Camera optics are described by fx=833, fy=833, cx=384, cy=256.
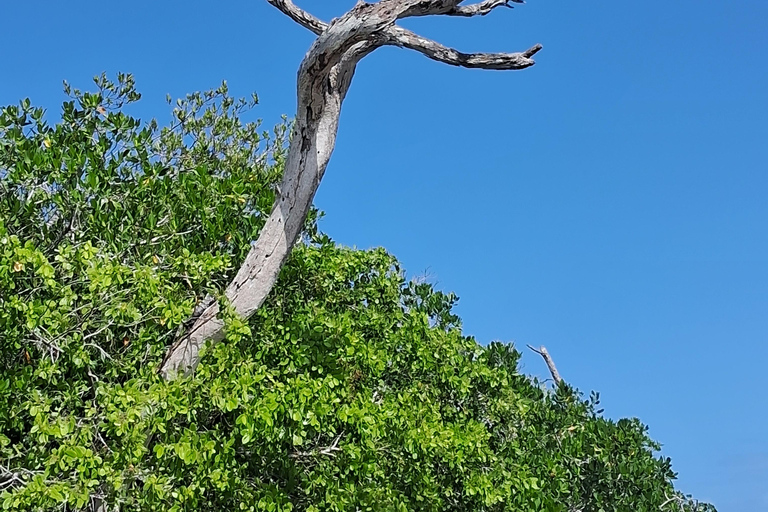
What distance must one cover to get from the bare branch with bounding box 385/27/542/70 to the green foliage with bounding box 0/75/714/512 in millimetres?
2212

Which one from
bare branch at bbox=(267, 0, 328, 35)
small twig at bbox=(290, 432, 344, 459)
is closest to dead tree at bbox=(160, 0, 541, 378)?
bare branch at bbox=(267, 0, 328, 35)

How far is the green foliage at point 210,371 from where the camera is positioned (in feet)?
18.5

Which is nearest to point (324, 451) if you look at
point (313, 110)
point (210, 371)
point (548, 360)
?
point (210, 371)

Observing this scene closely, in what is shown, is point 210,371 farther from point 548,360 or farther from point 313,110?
point 548,360

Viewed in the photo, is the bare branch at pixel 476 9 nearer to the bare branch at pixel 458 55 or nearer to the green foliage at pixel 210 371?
the bare branch at pixel 458 55

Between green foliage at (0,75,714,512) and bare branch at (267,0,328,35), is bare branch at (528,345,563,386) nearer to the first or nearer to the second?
green foliage at (0,75,714,512)

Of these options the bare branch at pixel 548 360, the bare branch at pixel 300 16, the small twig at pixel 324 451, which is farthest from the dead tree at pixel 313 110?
the bare branch at pixel 548 360

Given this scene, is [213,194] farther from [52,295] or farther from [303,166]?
[52,295]

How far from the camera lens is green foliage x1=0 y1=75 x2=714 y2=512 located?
18.5ft

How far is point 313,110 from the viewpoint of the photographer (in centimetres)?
626

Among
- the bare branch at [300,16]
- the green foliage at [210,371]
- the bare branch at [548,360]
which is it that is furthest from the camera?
the bare branch at [548,360]

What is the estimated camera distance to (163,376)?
20.7 feet

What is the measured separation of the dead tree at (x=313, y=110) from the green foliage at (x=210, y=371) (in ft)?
0.65

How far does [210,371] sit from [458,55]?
2.89 meters
